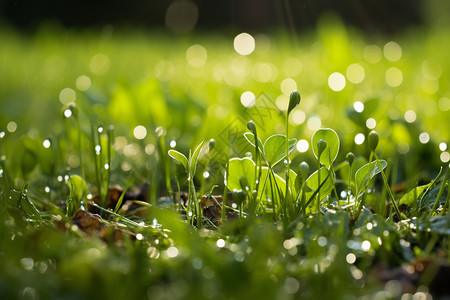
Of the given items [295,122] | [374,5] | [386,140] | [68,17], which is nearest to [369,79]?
[295,122]

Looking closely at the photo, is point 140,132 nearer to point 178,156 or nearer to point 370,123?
point 370,123

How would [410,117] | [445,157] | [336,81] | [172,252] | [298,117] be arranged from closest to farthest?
[172,252] < [445,157] < [410,117] < [298,117] < [336,81]

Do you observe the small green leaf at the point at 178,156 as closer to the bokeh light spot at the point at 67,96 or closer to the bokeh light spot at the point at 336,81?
the bokeh light spot at the point at 336,81

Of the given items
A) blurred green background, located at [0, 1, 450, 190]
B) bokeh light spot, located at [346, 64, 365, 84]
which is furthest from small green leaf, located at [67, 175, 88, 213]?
bokeh light spot, located at [346, 64, 365, 84]

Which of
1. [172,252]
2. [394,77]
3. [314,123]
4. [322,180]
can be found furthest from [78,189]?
[394,77]

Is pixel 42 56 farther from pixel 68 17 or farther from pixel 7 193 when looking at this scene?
pixel 68 17

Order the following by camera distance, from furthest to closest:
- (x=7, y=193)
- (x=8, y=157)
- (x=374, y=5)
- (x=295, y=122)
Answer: (x=374, y=5) → (x=295, y=122) → (x=8, y=157) → (x=7, y=193)
